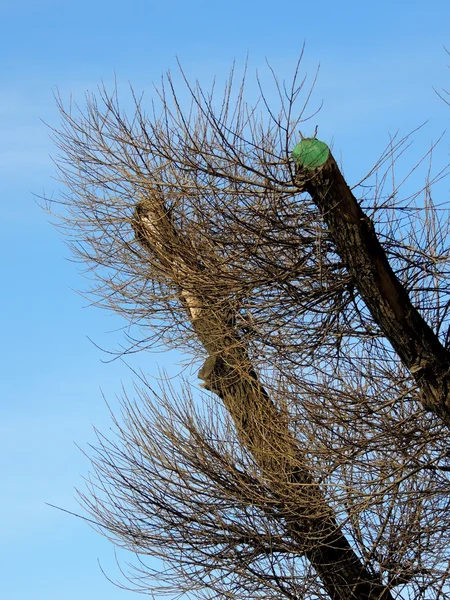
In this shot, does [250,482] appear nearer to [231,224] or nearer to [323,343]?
[323,343]

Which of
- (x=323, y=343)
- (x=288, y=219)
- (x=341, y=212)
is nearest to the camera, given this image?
(x=341, y=212)

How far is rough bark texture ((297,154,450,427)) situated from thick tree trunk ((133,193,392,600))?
4.01 ft

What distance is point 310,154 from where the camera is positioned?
552 cm

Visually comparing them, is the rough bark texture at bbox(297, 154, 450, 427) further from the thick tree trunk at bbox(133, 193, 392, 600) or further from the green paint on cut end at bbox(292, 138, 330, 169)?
the thick tree trunk at bbox(133, 193, 392, 600)

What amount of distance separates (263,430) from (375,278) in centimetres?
271

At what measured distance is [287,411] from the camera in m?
7.82

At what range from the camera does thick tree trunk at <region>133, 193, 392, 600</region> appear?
688 centimetres

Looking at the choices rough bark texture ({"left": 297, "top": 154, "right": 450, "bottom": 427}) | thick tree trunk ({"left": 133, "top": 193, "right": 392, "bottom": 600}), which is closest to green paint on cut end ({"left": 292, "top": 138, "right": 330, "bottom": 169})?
rough bark texture ({"left": 297, "top": 154, "right": 450, "bottom": 427})

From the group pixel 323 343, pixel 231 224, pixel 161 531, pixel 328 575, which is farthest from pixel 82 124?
pixel 328 575

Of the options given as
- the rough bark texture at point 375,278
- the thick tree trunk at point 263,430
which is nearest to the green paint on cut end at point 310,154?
the rough bark texture at point 375,278

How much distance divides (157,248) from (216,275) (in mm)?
1367

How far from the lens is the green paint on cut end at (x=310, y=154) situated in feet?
18.1

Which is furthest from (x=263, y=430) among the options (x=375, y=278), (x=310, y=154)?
(x=310, y=154)

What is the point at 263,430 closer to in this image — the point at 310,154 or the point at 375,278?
the point at 375,278
